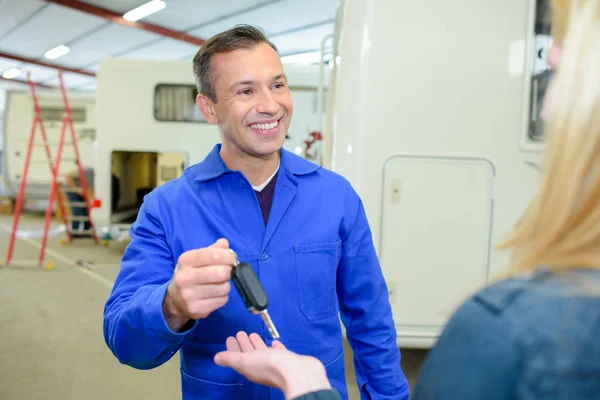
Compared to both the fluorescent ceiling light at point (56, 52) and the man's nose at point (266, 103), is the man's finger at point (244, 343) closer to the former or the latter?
the man's nose at point (266, 103)

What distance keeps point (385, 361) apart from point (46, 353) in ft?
10.2

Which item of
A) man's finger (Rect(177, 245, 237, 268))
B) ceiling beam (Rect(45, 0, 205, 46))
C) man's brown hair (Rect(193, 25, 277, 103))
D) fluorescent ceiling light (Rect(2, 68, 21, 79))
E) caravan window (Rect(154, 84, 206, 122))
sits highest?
ceiling beam (Rect(45, 0, 205, 46))

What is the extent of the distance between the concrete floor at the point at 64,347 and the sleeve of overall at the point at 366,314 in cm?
168

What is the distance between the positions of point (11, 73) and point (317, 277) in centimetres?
1811

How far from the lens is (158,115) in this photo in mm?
6199

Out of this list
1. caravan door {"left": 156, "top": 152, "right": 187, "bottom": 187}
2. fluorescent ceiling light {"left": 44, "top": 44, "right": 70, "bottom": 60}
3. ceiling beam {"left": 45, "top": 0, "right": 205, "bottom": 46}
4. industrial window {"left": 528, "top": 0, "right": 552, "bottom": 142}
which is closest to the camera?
industrial window {"left": 528, "top": 0, "right": 552, "bottom": 142}

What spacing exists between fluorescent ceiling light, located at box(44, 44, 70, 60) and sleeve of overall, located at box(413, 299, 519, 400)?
45.9 feet

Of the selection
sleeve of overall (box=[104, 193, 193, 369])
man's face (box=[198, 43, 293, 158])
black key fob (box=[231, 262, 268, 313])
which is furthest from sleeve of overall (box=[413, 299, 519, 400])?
man's face (box=[198, 43, 293, 158])

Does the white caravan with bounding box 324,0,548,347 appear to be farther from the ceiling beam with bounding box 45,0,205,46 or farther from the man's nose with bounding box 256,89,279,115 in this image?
the ceiling beam with bounding box 45,0,205,46

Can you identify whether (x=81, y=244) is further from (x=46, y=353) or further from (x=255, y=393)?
(x=255, y=393)

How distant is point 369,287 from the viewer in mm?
1538

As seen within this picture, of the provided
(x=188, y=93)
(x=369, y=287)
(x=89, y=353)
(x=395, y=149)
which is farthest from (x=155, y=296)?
(x=188, y=93)

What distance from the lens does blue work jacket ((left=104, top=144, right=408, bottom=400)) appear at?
4.47ft

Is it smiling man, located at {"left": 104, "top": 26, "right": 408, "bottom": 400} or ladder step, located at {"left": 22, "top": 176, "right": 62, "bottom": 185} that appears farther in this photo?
ladder step, located at {"left": 22, "top": 176, "right": 62, "bottom": 185}
